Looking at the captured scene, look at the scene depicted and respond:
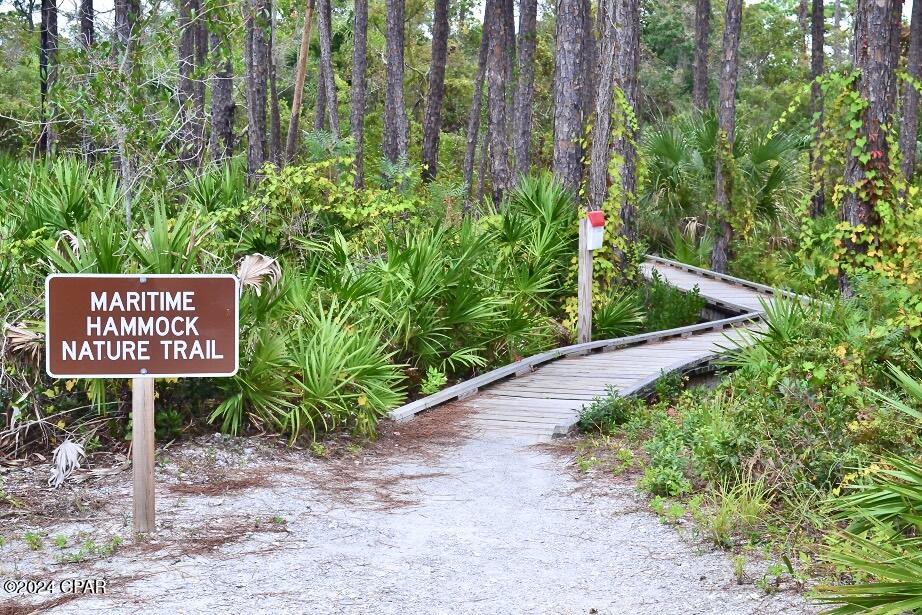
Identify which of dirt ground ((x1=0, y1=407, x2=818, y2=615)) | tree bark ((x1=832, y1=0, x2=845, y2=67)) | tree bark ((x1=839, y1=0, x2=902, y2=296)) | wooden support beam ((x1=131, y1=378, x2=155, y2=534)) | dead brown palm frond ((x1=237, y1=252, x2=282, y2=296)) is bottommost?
dirt ground ((x1=0, y1=407, x2=818, y2=615))

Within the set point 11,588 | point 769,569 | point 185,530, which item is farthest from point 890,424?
point 11,588

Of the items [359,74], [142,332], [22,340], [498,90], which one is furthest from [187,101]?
[359,74]

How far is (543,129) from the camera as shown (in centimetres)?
4216

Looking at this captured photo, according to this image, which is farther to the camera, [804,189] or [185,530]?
[804,189]

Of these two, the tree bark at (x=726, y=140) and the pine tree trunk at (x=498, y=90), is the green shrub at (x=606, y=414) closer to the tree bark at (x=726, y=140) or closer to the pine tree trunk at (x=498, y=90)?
the pine tree trunk at (x=498, y=90)

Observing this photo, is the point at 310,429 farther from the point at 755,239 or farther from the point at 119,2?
the point at 755,239

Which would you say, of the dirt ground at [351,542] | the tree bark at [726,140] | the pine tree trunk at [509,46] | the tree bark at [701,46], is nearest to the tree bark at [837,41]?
the tree bark at [701,46]

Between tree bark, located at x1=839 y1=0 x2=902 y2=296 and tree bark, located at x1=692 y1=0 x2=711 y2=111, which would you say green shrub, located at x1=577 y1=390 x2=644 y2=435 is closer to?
tree bark, located at x1=839 y1=0 x2=902 y2=296

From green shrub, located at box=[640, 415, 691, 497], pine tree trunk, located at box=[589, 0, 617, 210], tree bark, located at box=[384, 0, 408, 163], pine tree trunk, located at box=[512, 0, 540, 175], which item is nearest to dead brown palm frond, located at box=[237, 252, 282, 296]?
green shrub, located at box=[640, 415, 691, 497]

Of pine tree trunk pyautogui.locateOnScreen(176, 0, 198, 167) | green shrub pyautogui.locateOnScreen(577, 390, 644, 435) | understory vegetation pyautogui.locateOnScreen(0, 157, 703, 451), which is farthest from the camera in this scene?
pine tree trunk pyautogui.locateOnScreen(176, 0, 198, 167)

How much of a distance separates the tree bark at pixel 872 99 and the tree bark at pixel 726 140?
11572 millimetres

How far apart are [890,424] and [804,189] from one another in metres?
21.2

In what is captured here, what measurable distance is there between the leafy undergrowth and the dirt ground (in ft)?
0.92

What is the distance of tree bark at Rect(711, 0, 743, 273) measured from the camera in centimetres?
2212
